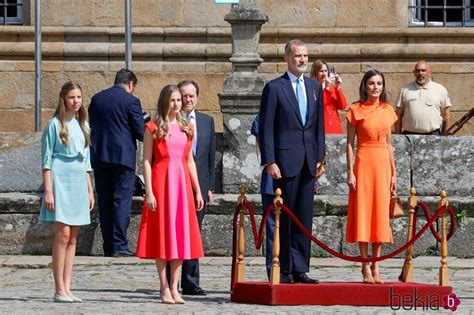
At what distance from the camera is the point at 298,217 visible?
43.9 feet

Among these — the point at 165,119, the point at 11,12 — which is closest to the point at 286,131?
the point at 165,119

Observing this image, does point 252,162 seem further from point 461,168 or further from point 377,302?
point 377,302

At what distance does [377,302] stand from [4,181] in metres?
5.42

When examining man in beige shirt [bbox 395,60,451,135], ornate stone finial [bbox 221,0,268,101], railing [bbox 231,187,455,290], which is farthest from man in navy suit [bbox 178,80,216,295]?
man in beige shirt [bbox 395,60,451,135]

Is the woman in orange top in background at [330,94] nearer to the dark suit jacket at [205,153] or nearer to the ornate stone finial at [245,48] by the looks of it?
the ornate stone finial at [245,48]

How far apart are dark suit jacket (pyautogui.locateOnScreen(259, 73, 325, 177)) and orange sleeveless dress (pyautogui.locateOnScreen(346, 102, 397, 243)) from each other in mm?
586

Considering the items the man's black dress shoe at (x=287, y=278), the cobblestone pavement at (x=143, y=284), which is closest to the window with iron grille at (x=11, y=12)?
the cobblestone pavement at (x=143, y=284)

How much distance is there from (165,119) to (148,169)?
385mm

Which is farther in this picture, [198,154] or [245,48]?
[245,48]

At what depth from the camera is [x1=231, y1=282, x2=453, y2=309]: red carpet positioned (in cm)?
1276

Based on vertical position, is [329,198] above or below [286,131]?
below

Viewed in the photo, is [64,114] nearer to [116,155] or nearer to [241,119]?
[116,155]

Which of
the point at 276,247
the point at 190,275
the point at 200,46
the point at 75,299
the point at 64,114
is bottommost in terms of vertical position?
the point at 75,299

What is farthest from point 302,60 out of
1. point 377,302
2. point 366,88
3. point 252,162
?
point 252,162
